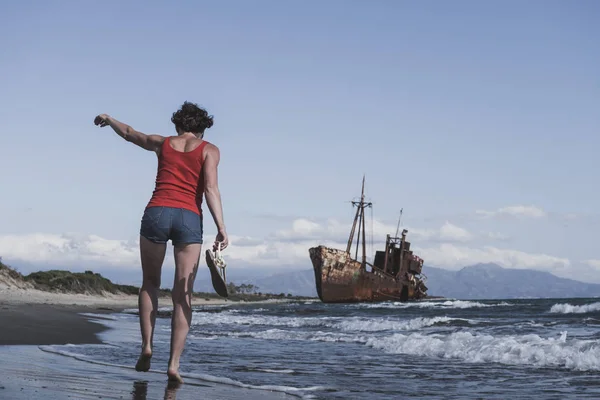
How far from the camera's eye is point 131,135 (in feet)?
16.1

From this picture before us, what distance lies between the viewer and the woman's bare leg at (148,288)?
4645 mm

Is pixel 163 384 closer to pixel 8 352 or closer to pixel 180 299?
pixel 180 299

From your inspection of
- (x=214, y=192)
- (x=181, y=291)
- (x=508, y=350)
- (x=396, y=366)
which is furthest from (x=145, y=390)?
(x=508, y=350)

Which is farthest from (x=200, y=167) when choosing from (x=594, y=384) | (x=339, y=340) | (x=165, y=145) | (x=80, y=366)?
(x=339, y=340)

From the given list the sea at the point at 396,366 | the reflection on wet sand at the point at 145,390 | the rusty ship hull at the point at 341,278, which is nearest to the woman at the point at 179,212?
the reflection on wet sand at the point at 145,390

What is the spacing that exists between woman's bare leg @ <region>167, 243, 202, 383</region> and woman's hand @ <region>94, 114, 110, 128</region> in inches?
41.7

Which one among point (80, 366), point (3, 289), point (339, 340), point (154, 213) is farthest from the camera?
point (3, 289)

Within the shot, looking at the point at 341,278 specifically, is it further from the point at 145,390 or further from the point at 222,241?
the point at 145,390

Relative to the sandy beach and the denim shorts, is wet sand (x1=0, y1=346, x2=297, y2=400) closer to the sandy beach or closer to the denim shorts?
the sandy beach

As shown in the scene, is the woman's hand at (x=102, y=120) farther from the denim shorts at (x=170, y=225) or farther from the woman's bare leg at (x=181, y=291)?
the woman's bare leg at (x=181, y=291)

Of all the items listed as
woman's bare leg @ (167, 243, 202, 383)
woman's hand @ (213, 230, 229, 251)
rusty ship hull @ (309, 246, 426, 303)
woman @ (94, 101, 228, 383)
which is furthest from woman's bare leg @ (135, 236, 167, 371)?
rusty ship hull @ (309, 246, 426, 303)

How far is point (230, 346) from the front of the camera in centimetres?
1054

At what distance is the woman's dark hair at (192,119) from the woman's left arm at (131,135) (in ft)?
0.58

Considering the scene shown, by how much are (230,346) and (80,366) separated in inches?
192
